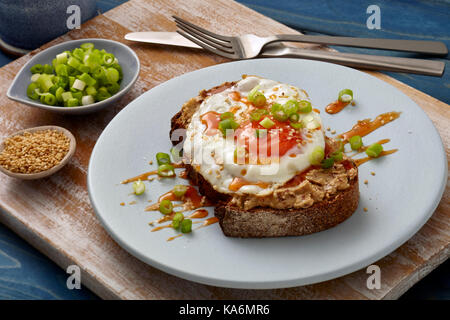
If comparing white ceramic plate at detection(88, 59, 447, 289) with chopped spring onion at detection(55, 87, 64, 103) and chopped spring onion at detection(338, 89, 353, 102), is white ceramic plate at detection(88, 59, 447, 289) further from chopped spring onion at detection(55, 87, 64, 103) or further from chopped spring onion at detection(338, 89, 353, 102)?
chopped spring onion at detection(55, 87, 64, 103)

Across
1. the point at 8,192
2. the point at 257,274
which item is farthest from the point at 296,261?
the point at 8,192

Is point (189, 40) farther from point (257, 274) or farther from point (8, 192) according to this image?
point (257, 274)

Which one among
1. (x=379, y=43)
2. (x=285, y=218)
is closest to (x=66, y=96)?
(x=285, y=218)

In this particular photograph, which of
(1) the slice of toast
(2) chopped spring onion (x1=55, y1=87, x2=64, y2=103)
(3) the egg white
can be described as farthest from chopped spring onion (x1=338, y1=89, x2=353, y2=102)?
(2) chopped spring onion (x1=55, y1=87, x2=64, y2=103)

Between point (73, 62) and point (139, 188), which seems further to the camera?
point (73, 62)

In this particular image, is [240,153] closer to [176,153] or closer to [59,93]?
[176,153]
